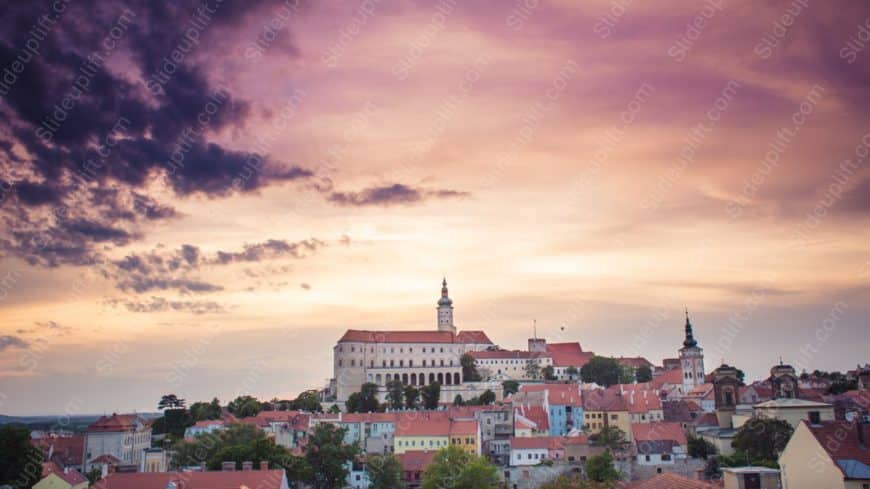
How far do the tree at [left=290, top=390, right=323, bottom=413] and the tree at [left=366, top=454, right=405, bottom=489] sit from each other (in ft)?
180

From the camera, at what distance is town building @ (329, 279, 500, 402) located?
139 metres

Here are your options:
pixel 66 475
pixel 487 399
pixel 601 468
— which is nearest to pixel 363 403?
pixel 487 399

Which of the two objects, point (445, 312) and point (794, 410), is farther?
point (445, 312)

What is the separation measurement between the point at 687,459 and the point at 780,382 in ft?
88.7

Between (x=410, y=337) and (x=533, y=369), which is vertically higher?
(x=410, y=337)

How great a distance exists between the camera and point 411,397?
115 meters

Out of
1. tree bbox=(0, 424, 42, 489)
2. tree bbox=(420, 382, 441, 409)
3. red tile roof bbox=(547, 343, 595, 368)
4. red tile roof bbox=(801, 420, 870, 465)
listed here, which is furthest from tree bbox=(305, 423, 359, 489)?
red tile roof bbox=(547, 343, 595, 368)

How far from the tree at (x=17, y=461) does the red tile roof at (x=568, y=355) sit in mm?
101586

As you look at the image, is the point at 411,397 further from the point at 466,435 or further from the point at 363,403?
the point at 466,435

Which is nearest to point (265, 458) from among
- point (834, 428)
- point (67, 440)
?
point (834, 428)

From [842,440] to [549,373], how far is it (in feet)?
351

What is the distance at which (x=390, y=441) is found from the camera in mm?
83375

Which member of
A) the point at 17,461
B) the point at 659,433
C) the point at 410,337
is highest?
the point at 410,337

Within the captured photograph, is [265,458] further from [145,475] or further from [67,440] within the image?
[67,440]
